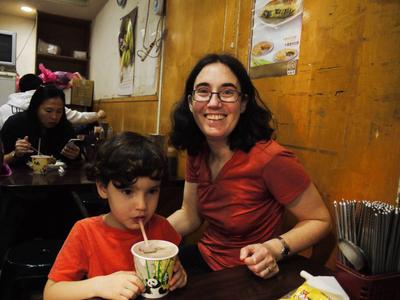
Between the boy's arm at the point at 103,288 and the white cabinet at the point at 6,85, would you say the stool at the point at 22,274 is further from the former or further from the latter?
the white cabinet at the point at 6,85

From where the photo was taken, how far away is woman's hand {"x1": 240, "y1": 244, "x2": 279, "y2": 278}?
0.89 metres

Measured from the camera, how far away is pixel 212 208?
131 cm

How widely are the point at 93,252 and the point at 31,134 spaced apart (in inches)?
84.2

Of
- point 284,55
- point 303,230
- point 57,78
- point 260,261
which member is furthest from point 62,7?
point 260,261

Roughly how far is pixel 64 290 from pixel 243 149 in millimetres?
741

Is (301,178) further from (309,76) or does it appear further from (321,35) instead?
(321,35)

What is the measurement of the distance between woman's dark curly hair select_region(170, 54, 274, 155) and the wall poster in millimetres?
2362

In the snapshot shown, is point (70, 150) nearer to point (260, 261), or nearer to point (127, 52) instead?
point (127, 52)

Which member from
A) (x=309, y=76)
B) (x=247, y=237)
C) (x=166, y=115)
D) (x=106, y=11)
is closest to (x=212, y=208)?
(x=247, y=237)

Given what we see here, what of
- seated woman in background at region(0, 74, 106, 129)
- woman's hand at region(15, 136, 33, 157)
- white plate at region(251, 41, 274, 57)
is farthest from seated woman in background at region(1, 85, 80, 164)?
white plate at region(251, 41, 274, 57)

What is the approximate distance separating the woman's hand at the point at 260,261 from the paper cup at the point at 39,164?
1.71m

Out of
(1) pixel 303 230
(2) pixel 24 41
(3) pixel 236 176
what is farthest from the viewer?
(2) pixel 24 41

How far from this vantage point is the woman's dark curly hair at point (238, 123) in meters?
1.29

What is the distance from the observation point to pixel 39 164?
7.17 ft
